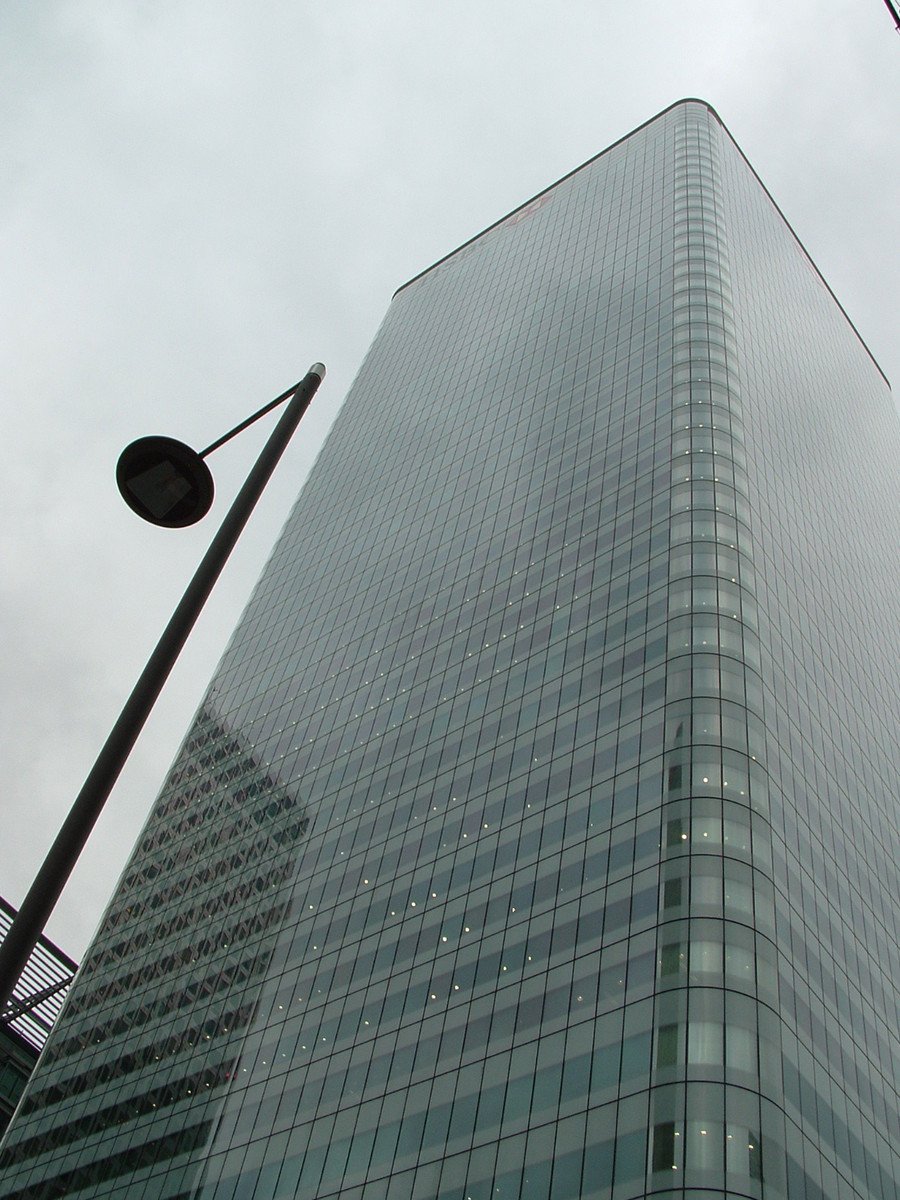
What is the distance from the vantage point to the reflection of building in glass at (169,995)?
8000 cm

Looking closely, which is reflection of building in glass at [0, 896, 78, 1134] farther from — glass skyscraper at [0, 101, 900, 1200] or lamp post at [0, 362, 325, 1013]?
lamp post at [0, 362, 325, 1013]

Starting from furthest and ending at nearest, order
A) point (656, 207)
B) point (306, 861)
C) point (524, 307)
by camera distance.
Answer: point (524, 307) → point (656, 207) → point (306, 861)

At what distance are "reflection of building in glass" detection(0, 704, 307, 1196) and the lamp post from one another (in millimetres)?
71818

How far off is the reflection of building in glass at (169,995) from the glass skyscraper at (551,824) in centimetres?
30

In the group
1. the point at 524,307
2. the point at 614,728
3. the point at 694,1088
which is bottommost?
the point at 694,1088

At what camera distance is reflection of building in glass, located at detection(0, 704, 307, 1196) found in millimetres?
80000

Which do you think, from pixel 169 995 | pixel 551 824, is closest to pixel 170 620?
pixel 551 824

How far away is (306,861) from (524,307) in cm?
8243

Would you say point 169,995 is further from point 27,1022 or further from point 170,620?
point 170,620

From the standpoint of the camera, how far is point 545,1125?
56.8 m

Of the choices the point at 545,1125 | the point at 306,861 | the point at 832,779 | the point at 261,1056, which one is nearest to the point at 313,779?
the point at 306,861

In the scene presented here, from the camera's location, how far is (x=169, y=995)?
3541 inches

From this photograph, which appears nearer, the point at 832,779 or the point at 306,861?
the point at 832,779

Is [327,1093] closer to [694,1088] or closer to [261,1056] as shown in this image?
[261,1056]
